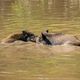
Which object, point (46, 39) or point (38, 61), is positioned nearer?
point (38, 61)

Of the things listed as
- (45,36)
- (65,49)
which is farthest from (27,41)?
(65,49)

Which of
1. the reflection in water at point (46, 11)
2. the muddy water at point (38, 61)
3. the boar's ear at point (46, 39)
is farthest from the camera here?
the reflection in water at point (46, 11)

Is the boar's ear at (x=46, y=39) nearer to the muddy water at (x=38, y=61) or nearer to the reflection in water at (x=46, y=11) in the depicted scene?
the muddy water at (x=38, y=61)

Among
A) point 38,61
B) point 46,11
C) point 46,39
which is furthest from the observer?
point 46,11

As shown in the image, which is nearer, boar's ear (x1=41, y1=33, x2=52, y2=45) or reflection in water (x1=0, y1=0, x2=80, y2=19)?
boar's ear (x1=41, y1=33, x2=52, y2=45)

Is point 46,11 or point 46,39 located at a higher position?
point 46,39

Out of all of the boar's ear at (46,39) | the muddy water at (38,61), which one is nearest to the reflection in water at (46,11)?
the muddy water at (38,61)

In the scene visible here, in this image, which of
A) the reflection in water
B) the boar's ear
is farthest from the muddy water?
the reflection in water

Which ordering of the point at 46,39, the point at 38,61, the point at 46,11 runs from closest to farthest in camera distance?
the point at 38,61, the point at 46,39, the point at 46,11

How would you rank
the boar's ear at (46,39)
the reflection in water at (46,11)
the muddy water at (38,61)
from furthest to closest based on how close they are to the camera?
the reflection in water at (46,11), the boar's ear at (46,39), the muddy water at (38,61)

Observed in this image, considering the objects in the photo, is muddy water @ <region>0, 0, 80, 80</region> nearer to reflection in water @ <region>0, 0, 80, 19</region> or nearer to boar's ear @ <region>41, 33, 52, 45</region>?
boar's ear @ <region>41, 33, 52, 45</region>

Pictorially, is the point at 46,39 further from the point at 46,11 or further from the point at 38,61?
the point at 46,11

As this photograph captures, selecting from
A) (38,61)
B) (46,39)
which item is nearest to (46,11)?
(46,39)

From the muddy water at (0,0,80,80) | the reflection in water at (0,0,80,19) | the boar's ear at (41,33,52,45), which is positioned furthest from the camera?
the reflection in water at (0,0,80,19)
